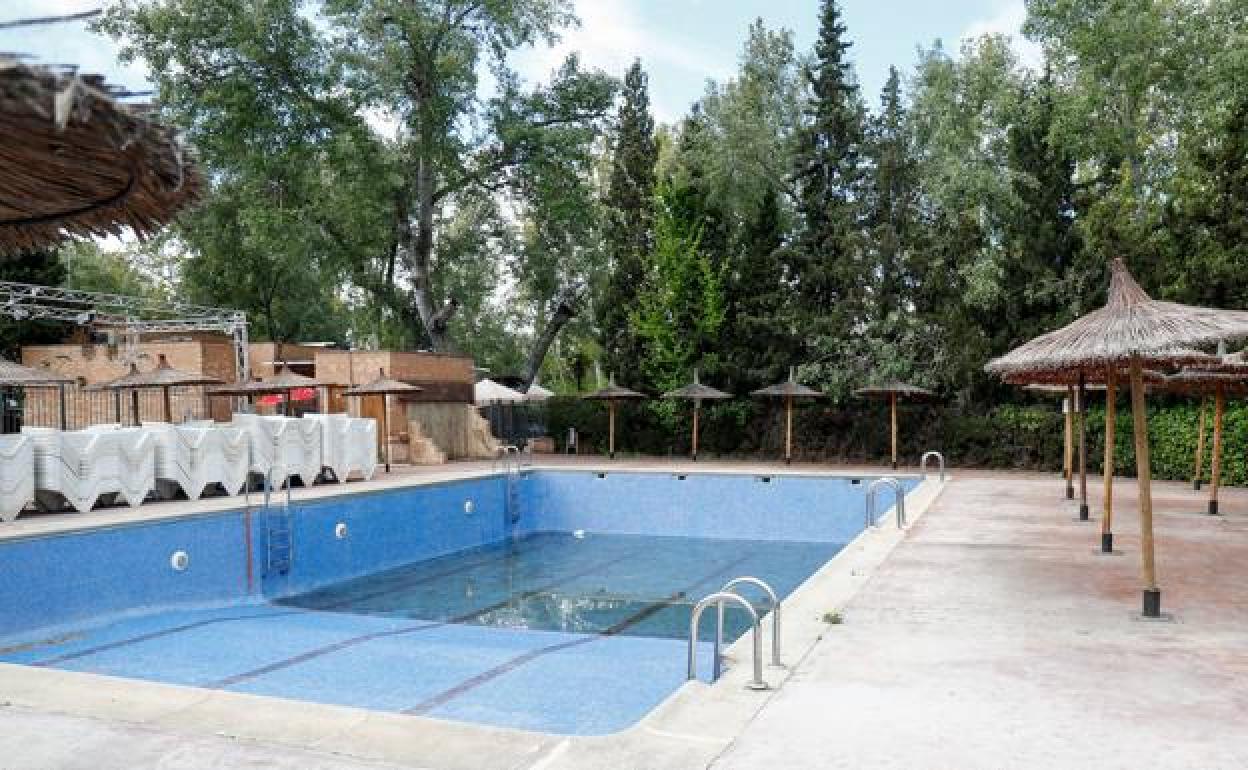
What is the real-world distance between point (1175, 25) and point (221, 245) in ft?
85.9

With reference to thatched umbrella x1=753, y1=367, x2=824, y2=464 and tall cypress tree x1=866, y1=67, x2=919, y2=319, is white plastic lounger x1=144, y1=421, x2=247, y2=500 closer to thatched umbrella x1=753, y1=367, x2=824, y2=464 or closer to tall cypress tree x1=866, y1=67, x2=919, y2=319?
thatched umbrella x1=753, y1=367, x2=824, y2=464

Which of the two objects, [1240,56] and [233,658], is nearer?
[233,658]

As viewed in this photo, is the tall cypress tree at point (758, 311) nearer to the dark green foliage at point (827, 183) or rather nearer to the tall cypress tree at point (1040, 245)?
the dark green foliage at point (827, 183)

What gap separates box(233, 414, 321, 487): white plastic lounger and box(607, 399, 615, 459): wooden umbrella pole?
10.1 m

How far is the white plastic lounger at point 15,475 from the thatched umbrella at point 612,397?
1429 centimetres

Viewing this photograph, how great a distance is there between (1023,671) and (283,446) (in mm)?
11069

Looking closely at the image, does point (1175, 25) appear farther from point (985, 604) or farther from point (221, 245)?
point (221, 245)

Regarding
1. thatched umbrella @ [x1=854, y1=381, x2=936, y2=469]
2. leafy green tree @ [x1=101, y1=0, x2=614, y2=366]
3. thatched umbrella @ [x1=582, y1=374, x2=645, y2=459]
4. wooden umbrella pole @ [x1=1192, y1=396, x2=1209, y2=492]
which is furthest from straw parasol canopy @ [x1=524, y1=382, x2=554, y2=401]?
wooden umbrella pole @ [x1=1192, y1=396, x2=1209, y2=492]

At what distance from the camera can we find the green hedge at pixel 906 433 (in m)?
17.9

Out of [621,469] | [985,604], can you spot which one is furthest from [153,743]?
[621,469]

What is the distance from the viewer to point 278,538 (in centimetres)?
1129

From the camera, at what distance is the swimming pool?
268 inches

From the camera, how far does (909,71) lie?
31969 mm

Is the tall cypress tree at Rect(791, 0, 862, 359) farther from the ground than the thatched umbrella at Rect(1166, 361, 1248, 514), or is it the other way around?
the tall cypress tree at Rect(791, 0, 862, 359)
